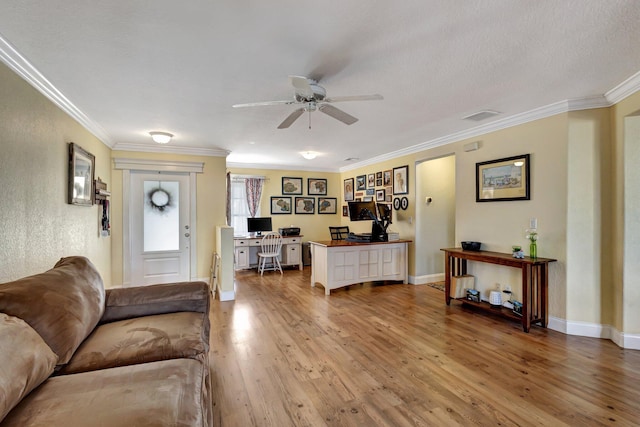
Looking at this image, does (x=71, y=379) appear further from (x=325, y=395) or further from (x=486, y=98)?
(x=486, y=98)

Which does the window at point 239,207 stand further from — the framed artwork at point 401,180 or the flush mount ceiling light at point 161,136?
the framed artwork at point 401,180

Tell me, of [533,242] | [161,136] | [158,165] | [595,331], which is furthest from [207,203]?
[595,331]

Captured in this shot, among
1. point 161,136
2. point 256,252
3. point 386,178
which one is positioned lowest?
point 256,252

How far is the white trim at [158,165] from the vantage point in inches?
183

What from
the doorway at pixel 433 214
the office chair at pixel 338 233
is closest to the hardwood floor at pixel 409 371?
the doorway at pixel 433 214

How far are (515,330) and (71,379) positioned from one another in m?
3.75

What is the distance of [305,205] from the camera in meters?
7.39

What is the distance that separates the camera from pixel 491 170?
3.87 meters

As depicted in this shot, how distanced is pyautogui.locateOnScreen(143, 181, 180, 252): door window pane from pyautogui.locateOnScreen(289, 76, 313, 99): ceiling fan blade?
3.51m

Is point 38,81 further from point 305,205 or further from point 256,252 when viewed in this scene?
point 305,205

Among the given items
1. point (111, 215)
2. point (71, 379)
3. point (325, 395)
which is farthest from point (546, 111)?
point (111, 215)

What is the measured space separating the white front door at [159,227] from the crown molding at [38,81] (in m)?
1.36

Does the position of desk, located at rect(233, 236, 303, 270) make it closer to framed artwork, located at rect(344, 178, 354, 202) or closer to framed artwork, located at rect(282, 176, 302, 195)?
framed artwork, located at rect(282, 176, 302, 195)

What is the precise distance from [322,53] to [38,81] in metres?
2.31
